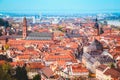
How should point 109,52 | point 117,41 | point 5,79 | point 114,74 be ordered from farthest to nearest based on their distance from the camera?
point 117,41 < point 109,52 < point 114,74 < point 5,79

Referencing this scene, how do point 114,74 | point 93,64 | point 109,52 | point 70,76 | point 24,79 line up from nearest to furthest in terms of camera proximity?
point 24,79 → point 114,74 → point 70,76 → point 93,64 → point 109,52

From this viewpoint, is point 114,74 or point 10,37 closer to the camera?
point 114,74

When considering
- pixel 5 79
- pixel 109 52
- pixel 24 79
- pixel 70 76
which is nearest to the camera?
pixel 5 79

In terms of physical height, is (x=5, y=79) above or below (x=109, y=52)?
above

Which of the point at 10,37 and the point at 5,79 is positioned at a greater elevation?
the point at 5,79

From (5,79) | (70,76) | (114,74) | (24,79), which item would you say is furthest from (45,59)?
(5,79)

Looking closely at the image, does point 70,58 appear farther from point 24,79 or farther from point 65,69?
point 24,79

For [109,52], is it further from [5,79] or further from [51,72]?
[5,79]

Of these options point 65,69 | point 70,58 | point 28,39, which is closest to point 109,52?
point 70,58

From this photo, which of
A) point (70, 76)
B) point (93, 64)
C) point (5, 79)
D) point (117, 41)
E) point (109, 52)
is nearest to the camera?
point (5, 79)
